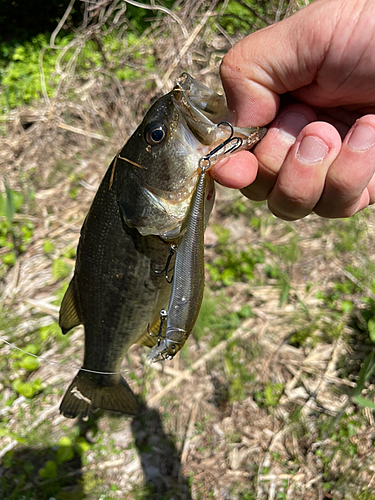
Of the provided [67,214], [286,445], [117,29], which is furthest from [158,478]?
[117,29]

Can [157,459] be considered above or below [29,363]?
below

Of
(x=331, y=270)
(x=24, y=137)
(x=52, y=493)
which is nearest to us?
(x=52, y=493)

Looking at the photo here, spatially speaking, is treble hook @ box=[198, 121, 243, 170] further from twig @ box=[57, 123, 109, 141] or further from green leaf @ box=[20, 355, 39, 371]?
twig @ box=[57, 123, 109, 141]

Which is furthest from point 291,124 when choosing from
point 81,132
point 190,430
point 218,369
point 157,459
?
point 81,132

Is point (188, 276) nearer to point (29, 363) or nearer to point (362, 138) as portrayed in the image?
point (362, 138)

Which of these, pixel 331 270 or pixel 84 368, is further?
pixel 331 270

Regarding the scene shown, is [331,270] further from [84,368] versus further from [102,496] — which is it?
[102,496]

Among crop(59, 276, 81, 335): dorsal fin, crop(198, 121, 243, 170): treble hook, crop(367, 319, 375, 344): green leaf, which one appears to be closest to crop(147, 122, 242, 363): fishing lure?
crop(198, 121, 243, 170): treble hook

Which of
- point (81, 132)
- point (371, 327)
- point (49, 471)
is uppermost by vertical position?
point (81, 132)
